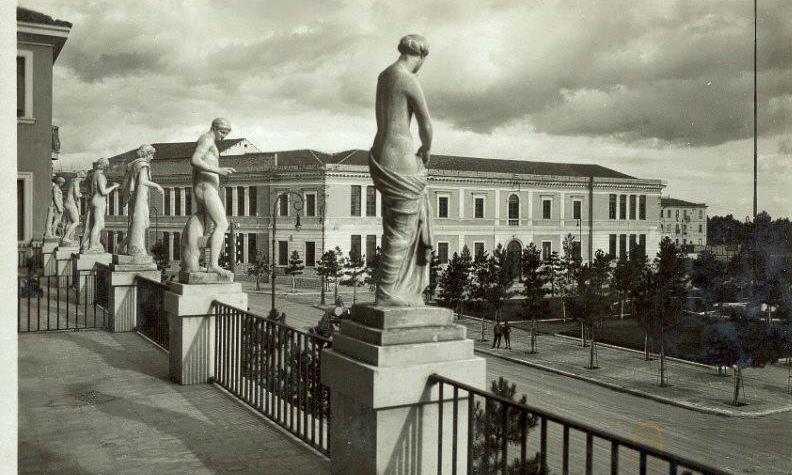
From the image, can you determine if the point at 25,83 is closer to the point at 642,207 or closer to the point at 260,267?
the point at 260,267

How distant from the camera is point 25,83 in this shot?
53.5 feet

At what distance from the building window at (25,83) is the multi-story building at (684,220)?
73725mm

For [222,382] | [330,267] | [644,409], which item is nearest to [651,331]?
[644,409]

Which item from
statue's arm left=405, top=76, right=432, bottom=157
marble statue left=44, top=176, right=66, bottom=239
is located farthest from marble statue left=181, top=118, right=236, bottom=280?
marble statue left=44, top=176, right=66, bottom=239

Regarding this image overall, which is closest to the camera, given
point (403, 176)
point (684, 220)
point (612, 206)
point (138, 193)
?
point (403, 176)

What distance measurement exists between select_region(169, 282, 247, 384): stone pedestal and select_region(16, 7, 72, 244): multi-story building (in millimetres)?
10893

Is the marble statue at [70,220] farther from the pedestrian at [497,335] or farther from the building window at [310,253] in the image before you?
the building window at [310,253]

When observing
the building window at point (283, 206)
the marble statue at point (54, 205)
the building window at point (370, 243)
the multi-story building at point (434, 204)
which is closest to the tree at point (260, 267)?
the multi-story building at point (434, 204)

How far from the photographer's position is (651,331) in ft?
86.8

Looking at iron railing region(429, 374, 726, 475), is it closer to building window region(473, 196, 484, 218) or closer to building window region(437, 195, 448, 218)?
building window region(437, 195, 448, 218)

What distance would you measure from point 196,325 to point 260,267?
38.0 meters

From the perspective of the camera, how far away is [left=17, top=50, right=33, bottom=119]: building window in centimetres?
1580

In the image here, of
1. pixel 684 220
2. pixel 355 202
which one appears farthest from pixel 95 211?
pixel 684 220

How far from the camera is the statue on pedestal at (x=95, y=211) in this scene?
13789 mm
